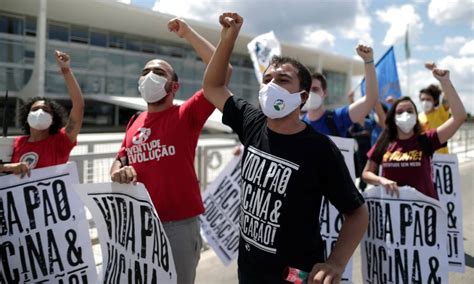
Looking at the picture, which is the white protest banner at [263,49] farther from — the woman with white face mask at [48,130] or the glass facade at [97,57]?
the glass facade at [97,57]

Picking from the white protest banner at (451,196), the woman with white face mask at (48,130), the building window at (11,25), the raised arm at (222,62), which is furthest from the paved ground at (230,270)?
the building window at (11,25)

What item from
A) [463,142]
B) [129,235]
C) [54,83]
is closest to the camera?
[129,235]

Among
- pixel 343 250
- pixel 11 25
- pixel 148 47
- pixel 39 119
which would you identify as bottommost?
pixel 343 250

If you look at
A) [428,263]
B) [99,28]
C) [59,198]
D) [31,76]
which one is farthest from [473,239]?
[99,28]

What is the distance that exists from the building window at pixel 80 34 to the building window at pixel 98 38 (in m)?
0.43

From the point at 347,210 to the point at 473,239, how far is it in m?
4.55

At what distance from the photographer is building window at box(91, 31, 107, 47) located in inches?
987

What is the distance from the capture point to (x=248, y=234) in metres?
1.83

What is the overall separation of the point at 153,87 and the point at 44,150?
3.97 feet

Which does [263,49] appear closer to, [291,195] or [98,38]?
[291,195]

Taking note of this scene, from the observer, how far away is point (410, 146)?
3445 millimetres

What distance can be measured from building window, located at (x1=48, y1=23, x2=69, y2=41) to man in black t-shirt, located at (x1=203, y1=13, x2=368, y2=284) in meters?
24.1

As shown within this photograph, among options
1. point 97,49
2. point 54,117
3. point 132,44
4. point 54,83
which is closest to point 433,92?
point 54,117

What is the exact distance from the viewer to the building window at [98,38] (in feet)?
82.2
